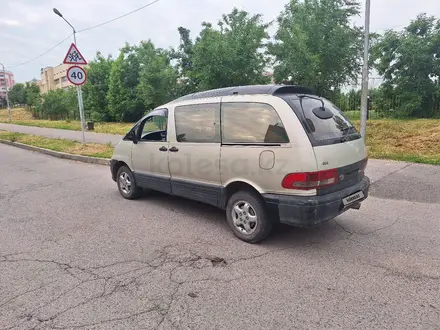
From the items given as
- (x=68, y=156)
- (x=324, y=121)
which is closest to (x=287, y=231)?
(x=324, y=121)

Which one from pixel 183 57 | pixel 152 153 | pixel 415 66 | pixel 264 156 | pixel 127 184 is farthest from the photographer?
pixel 183 57

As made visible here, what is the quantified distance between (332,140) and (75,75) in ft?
31.1

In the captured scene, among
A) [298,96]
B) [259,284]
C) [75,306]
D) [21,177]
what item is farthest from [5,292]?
[21,177]

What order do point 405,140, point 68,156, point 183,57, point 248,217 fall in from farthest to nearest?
point 183,57, point 68,156, point 405,140, point 248,217

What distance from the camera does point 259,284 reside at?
2936 millimetres

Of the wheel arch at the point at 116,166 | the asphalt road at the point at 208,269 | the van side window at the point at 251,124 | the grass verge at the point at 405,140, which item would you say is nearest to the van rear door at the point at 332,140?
the van side window at the point at 251,124

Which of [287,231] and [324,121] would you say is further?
[287,231]

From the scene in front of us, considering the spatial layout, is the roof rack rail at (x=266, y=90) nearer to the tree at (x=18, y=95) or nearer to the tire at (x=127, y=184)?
the tire at (x=127, y=184)

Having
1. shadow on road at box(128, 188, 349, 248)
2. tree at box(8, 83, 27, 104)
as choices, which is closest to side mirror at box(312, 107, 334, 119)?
shadow on road at box(128, 188, 349, 248)

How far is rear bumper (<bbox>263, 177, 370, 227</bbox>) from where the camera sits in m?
3.33

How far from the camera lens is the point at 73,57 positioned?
1038cm

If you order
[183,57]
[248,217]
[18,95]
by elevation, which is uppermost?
[18,95]

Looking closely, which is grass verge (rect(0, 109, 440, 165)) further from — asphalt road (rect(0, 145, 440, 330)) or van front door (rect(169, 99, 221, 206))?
van front door (rect(169, 99, 221, 206))

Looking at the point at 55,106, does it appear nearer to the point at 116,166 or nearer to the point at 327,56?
the point at 327,56
